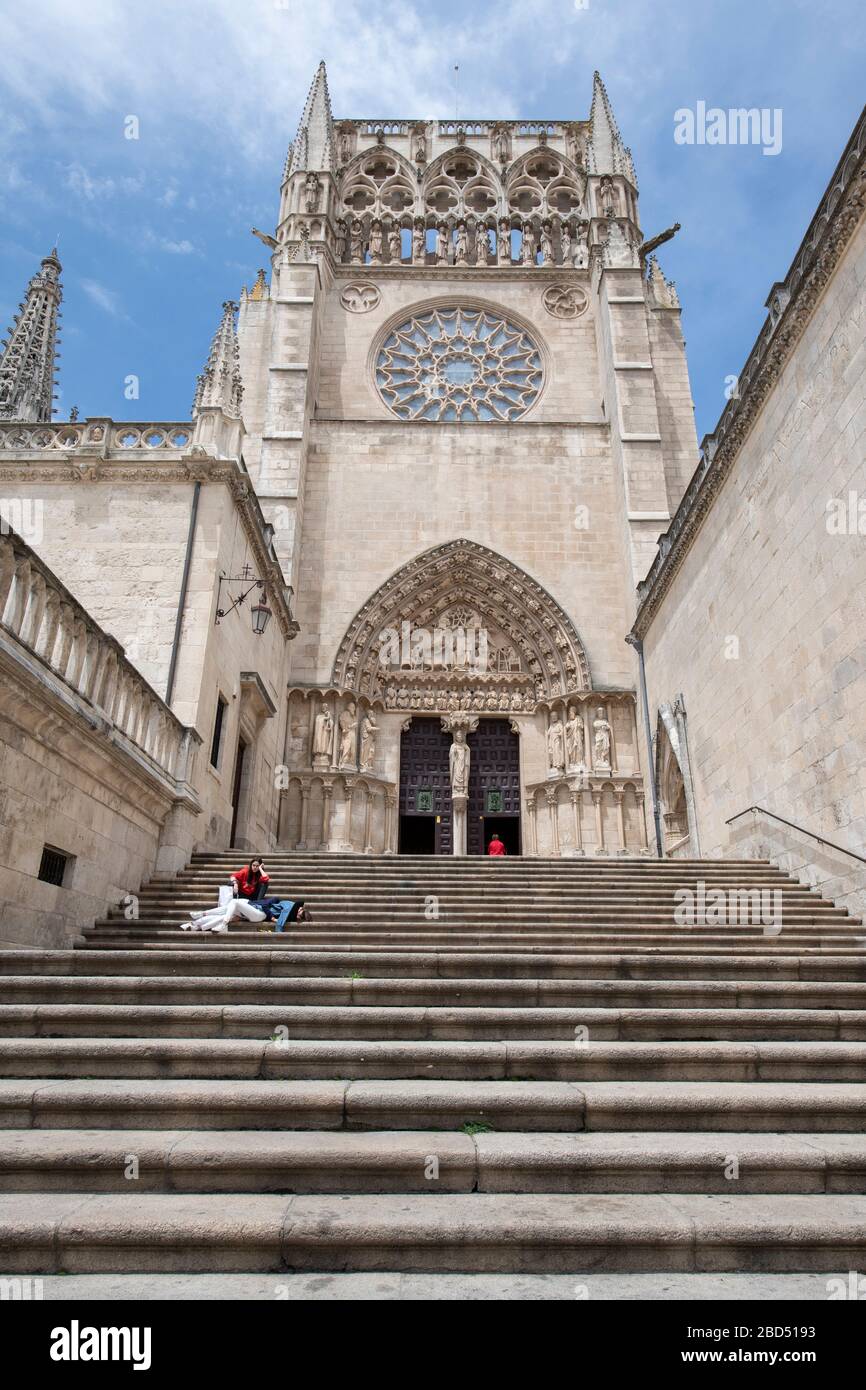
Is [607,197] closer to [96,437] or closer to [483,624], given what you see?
[483,624]

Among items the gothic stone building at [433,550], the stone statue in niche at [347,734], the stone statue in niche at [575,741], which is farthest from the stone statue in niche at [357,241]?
the stone statue in niche at [575,741]

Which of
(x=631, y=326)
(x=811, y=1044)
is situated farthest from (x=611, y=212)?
(x=811, y=1044)

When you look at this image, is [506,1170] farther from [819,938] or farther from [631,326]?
[631,326]

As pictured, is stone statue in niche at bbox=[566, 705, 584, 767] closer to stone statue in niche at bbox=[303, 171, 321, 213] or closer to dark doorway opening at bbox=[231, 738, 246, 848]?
dark doorway opening at bbox=[231, 738, 246, 848]

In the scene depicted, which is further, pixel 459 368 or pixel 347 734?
pixel 459 368

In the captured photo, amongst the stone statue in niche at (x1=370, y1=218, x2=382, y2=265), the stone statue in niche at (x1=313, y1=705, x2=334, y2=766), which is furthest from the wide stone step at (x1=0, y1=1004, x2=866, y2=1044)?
the stone statue in niche at (x1=370, y1=218, x2=382, y2=265)

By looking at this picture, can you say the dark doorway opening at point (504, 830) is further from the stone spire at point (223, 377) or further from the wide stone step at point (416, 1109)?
the wide stone step at point (416, 1109)

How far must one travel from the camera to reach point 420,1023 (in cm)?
474

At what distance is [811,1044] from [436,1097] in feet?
7.81

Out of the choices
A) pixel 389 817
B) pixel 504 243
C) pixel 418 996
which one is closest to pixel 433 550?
pixel 389 817

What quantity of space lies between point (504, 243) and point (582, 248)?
212 centimetres
